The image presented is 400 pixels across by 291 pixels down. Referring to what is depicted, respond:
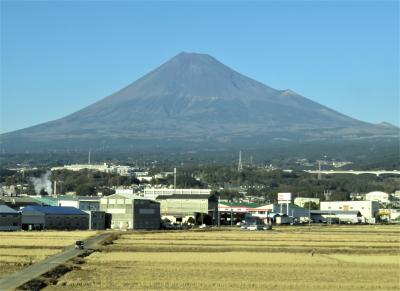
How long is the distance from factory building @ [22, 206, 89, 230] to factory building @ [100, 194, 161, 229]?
3483 millimetres

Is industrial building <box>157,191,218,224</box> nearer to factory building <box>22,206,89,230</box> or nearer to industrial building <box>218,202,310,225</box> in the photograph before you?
industrial building <box>218,202,310,225</box>

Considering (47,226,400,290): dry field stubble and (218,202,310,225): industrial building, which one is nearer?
(47,226,400,290): dry field stubble

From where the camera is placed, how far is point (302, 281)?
2525cm

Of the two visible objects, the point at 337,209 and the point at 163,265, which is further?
the point at 337,209

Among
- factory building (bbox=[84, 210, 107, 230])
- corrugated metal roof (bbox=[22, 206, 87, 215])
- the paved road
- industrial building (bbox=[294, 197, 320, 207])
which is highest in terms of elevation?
industrial building (bbox=[294, 197, 320, 207])

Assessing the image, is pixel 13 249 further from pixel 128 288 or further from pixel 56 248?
pixel 128 288

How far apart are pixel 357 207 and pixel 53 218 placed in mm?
52541

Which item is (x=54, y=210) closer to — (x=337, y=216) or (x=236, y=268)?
(x=236, y=268)

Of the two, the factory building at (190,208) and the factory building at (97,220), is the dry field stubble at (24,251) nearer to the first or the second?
the factory building at (97,220)

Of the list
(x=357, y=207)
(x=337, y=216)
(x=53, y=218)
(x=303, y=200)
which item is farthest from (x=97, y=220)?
(x=303, y=200)

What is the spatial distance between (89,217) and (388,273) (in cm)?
4339

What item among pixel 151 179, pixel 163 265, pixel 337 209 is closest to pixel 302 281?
pixel 163 265

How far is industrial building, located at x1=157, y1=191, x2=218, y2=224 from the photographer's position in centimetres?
8762

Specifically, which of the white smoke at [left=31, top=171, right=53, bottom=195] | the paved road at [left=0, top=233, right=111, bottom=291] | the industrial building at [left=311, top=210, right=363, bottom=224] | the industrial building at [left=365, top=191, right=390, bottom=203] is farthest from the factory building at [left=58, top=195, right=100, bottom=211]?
the industrial building at [left=365, top=191, right=390, bottom=203]
